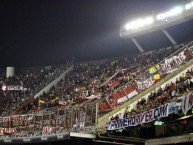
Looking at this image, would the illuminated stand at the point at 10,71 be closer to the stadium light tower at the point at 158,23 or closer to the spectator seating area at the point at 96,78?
the spectator seating area at the point at 96,78

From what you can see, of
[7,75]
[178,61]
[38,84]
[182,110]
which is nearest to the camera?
[182,110]

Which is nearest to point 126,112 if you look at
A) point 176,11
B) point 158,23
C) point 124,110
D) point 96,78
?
point 124,110

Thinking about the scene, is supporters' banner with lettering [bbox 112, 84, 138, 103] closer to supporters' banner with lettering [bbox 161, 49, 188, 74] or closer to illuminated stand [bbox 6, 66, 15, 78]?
supporters' banner with lettering [bbox 161, 49, 188, 74]

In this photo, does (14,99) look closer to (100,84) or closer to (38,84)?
(38,84)

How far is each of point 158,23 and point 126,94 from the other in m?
16.7

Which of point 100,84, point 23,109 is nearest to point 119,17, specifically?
point 100,84

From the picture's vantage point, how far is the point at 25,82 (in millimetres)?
41719

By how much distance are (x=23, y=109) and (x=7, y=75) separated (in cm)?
1257

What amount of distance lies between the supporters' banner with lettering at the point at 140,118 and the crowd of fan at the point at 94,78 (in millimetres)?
8644

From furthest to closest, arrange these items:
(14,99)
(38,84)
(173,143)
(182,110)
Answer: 1. (38,84)
2. (14,99)
3. (173,143)
4. (182,110)

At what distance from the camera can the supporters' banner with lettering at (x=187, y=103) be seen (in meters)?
15.1

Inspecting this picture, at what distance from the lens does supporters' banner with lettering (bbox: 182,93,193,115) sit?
49.5 feet

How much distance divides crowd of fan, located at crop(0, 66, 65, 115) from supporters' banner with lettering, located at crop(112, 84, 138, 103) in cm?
1517

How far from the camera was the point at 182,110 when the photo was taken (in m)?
15.5
